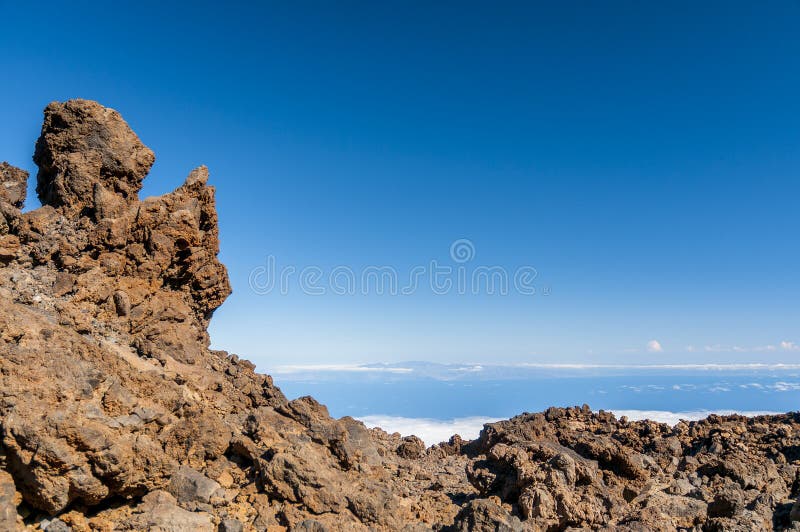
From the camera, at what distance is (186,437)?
1191cm

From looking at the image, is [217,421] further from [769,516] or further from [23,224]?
[769,516]

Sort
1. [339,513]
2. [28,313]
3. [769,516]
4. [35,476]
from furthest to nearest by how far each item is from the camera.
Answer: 1. [769,516]
2. [28,313]
3. [339,513]
4. [35,476]

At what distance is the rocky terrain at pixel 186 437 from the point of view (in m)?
9.60

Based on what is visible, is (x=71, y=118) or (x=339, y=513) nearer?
(x=339, y=513)

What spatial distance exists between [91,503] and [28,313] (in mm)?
5167

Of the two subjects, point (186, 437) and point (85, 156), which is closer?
point (186, 437)

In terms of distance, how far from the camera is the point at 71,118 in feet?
54.8

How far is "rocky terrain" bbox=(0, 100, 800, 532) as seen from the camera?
960 cm

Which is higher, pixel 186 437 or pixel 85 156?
pixel 85 156

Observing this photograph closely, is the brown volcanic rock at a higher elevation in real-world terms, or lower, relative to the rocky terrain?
higher

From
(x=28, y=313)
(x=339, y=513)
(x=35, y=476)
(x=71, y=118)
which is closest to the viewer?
(x=35, y=476)

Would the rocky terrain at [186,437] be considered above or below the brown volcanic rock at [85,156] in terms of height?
below

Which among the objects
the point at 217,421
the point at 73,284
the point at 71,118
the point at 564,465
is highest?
the point at 71,118

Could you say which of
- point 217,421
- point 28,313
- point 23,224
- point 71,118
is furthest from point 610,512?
point 71,118
